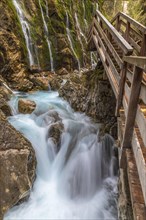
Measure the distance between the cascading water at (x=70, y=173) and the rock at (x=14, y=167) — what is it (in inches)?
11.3

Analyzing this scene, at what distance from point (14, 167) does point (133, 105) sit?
2718 millimetres

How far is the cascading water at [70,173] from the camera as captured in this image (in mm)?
4410

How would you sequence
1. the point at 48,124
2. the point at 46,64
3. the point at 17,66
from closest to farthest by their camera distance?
the point at 48,124 → the point at 17,66 → the point at 46,64

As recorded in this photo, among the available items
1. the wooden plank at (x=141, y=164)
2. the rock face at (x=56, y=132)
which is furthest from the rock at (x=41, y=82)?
the wooden plank at (x=141, y=164)

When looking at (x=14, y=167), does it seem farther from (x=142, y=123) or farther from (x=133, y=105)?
(x=142, y=123)

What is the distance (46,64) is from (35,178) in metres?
9.36

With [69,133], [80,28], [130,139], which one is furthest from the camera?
[80,28]

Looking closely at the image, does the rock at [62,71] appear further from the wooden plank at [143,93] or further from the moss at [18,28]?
the wooden plank at [143,93]

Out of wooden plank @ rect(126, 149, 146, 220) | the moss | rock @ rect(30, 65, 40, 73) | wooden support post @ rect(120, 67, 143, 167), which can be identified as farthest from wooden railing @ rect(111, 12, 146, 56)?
the moss

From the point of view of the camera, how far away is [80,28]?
17.5m

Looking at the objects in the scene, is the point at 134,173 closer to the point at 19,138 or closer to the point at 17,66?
the point at 19,138

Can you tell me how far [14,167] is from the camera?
4203 mm

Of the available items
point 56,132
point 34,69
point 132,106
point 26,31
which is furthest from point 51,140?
point 26,31

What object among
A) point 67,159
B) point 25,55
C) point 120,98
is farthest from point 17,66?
point 120,98
